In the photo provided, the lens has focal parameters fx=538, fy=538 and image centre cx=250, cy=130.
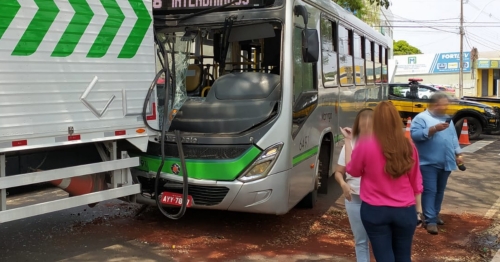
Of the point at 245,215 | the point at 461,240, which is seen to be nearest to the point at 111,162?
the point at 245,215

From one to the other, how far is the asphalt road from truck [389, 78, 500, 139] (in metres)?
8.60

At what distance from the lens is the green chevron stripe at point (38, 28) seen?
455 centimetres

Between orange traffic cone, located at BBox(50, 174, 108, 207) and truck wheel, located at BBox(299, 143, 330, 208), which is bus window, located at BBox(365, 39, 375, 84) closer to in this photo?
truck wheel, located at BBox(299, 143, 330, 208)

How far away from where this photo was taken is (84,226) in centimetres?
687

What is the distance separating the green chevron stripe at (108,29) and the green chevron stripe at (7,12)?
2.65 feet

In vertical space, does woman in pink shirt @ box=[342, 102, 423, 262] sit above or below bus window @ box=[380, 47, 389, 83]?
below

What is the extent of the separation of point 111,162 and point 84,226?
179 centimetres

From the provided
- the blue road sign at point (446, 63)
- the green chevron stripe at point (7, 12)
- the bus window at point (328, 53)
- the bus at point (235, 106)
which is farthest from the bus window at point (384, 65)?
the blue road sign at point (446, 63)

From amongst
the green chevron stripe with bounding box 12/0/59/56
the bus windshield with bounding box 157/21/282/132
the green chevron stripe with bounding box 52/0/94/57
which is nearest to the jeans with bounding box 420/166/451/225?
the bus windshield with bounding box 157/21/282/132

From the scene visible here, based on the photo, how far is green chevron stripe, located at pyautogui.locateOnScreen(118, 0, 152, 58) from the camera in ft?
18.0

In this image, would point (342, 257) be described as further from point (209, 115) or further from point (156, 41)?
point (156, 41)

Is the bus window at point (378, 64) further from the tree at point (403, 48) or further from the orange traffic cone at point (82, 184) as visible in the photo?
the tree at point (403, 48)

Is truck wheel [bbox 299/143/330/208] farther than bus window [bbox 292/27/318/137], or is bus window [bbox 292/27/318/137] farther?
truck wheel [bbox 299/143/330/208]

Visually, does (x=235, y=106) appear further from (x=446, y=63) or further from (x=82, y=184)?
(x=446, y=63)
